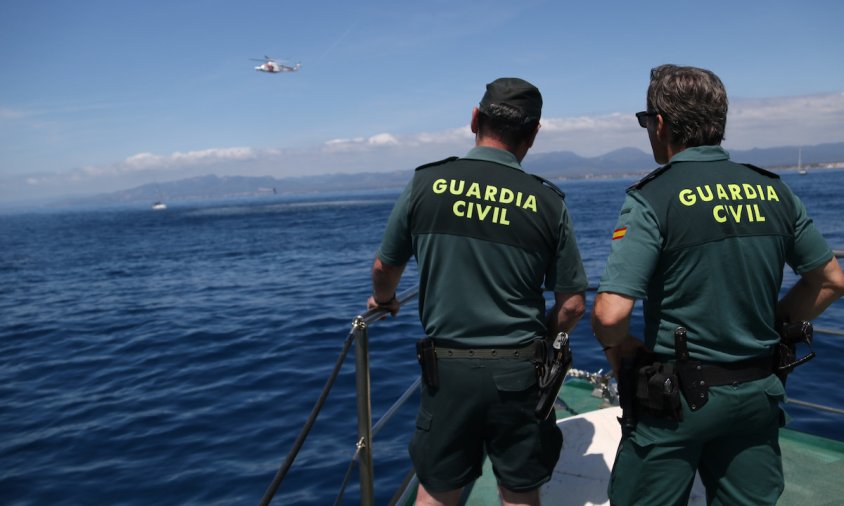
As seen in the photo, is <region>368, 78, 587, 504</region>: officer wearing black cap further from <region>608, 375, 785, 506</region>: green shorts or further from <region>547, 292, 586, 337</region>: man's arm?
<region>608, 375, 785, 506</region>: green shorts

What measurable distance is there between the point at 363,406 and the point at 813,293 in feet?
6.29

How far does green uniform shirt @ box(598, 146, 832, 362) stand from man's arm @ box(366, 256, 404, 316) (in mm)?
934

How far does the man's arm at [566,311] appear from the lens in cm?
246

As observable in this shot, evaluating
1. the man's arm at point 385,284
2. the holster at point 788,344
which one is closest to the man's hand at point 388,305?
the man's arm at point 385,284

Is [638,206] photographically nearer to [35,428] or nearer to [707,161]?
[707,161]

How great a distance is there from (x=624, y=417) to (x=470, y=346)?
636 millimetres

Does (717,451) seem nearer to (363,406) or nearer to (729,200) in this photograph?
(729,200)

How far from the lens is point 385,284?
263cm

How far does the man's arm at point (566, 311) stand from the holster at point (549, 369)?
117 mm

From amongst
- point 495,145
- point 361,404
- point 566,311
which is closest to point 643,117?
point 495,145

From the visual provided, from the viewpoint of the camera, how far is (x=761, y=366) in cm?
207

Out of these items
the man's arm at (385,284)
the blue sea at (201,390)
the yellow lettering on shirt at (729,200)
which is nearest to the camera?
the yellow lettering on shirt at (729,200)

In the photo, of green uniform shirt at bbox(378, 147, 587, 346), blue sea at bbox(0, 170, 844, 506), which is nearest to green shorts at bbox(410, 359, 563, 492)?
green uniform shirt at bbox(378, 147, 587, 346)

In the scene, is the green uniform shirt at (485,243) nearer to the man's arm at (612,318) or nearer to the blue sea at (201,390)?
the man's arm at (612,318)
